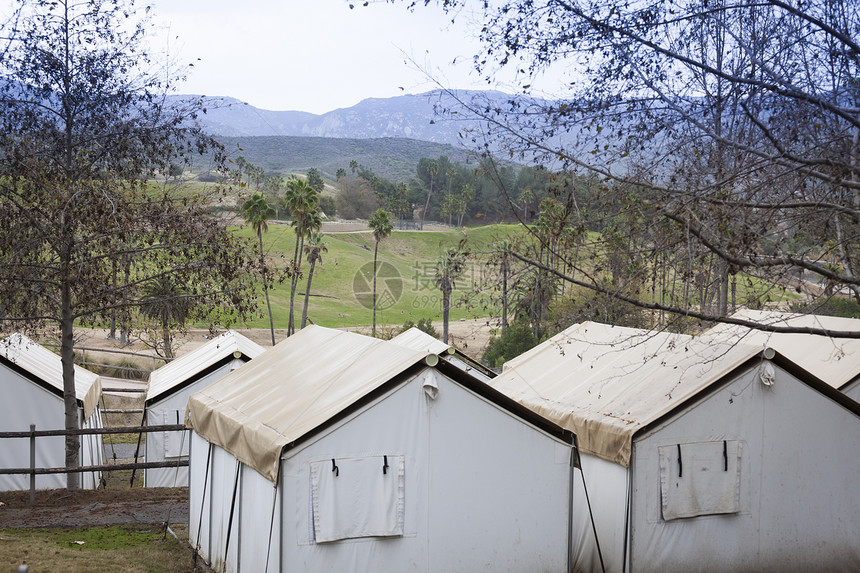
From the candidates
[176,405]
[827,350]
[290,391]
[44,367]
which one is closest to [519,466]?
[290,391]

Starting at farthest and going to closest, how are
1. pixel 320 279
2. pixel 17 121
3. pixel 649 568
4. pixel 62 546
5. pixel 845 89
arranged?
1. pixel 320 279
2. pixel 17 121
3. pixel 62 546
4. pixel 649 568
5. pixel 845 89

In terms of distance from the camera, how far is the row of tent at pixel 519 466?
805cm

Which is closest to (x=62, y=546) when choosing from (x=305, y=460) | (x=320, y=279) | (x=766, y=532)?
(x=305, y=460)

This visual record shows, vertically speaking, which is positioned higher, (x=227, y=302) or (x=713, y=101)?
(x=713, y=101)

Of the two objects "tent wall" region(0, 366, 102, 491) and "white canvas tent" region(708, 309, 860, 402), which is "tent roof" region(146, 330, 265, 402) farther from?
"white canvas tent" region(708, 309, 860, 402)

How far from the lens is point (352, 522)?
26.2 feet

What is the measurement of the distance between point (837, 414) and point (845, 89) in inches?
170

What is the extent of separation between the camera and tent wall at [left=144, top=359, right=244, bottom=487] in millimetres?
19031

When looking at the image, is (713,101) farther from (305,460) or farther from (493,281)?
(305,460)

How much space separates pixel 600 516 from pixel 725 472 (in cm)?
164

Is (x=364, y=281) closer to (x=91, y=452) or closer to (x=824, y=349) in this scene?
(x=91, y=452)

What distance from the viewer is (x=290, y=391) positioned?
9469mm

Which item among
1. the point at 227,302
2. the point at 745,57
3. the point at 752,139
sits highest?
the point at 745,57

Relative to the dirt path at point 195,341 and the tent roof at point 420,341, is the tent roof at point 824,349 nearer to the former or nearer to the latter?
the tent roof at point 420,341
